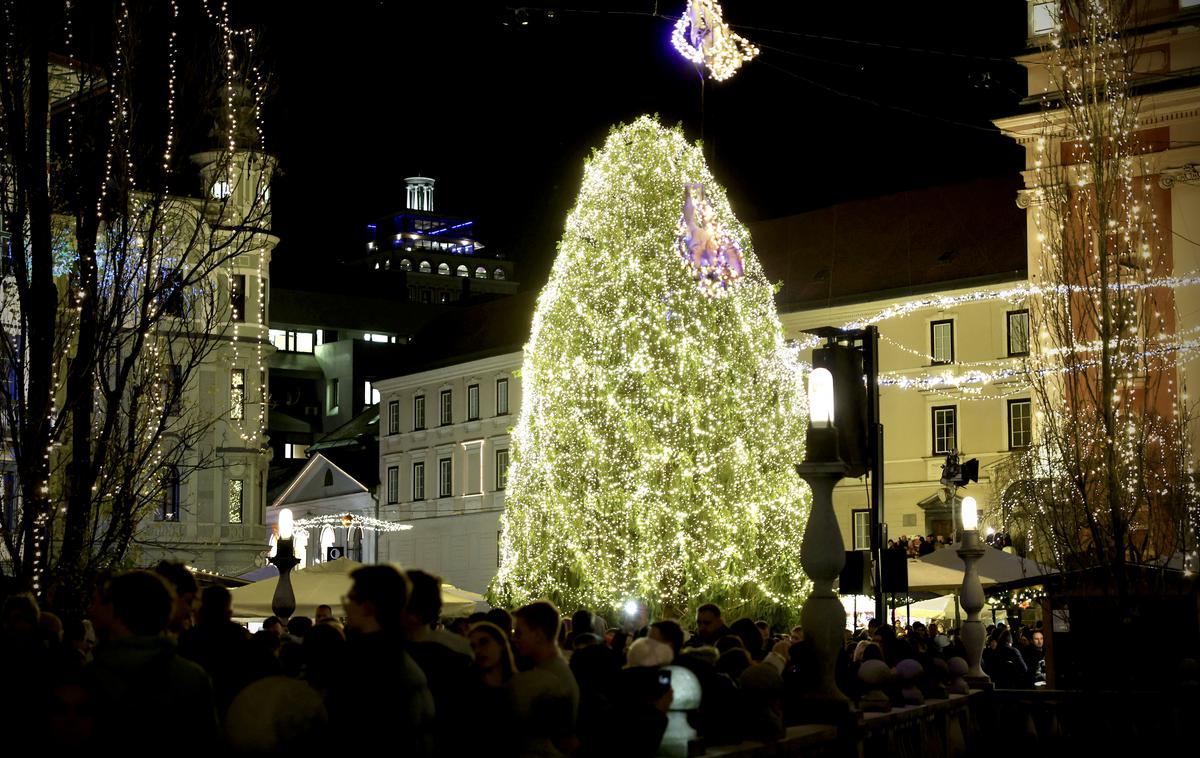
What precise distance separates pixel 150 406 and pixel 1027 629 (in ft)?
56.8

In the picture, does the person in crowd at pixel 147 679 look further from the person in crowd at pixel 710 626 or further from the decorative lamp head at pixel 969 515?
the decorative lamp head at pixel 969 515

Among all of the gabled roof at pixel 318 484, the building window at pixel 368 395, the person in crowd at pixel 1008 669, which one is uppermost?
the building window at pixel 368 395

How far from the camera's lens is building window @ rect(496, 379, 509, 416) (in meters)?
65.5

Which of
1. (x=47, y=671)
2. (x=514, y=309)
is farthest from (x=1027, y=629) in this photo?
(x=514, y=309)

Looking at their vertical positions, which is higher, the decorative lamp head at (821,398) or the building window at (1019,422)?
the building window at (1019,422)

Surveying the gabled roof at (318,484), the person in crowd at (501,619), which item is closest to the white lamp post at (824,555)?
the person in crowd at (501,619)

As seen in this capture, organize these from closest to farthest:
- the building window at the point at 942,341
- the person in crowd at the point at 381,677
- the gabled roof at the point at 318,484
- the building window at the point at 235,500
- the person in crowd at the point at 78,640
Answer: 1. the person in crowd at the point at 381,677
2. the person in crowd at the point at 78,640
3. the building window at the point at 942,341
4. the building window at the point at 235,500
5. the gabled roof at the point at 318,484

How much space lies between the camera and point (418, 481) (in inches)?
2773

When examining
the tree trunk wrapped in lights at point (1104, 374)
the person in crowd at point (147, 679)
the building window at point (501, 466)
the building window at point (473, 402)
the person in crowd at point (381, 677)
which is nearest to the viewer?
the person in crowd at point (147, 679)

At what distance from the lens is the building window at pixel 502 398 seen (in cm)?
6550

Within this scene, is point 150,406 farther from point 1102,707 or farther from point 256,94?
point 1102,707

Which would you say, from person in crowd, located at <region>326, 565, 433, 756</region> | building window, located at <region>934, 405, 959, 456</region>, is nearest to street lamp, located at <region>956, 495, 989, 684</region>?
person in crowd, located at <region>326, 565, 433, 756</region>

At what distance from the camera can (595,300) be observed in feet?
99.4

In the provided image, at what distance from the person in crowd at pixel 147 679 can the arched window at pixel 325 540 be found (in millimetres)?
64647
